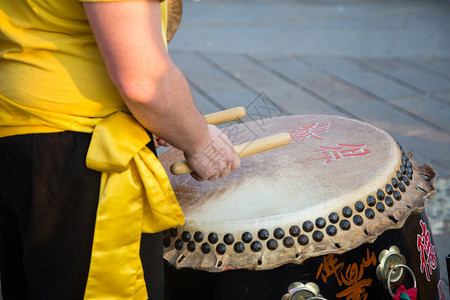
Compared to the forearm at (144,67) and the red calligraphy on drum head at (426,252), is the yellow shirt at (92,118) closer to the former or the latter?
the forearm at (144,67)

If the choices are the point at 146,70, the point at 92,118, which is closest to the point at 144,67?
the point at 146,70

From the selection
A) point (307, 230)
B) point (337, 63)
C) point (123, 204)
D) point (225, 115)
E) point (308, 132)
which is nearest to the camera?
point (123, 204)

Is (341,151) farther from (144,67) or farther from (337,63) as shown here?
(337,63)

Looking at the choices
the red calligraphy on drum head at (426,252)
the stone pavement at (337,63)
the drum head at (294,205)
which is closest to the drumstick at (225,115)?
the drum head at (294,205)

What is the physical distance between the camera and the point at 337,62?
388 centimetres

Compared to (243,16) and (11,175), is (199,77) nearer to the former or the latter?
(243,16)

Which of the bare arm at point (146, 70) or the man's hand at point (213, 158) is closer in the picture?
the bare arm at point (146, 70)

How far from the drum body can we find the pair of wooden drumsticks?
9 centimetres

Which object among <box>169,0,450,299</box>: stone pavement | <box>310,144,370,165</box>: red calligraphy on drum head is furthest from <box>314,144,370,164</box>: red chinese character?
<box>169,0,450,299</box>: stone pavement

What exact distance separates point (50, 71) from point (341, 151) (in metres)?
0.69

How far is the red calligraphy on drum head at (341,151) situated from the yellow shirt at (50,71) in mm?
532

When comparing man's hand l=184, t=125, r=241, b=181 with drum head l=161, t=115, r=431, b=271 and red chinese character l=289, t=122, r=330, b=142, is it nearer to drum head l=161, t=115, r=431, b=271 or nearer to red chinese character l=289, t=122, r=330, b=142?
drum head l=161, t=115, r=431, b=271

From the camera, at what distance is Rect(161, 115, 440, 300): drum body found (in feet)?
3.66

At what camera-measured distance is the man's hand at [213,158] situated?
1049 millimetres
